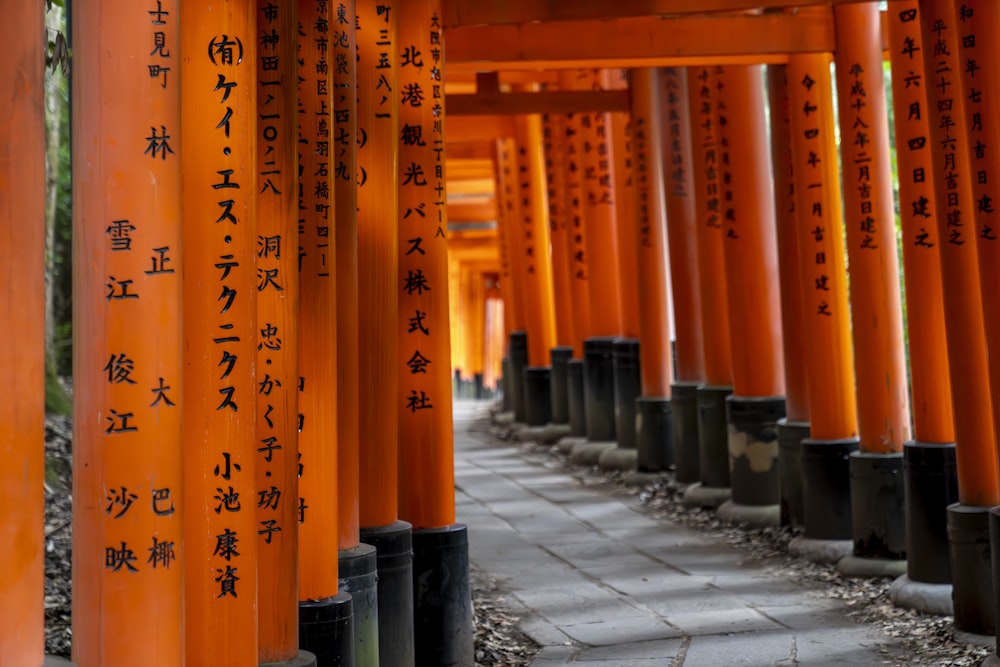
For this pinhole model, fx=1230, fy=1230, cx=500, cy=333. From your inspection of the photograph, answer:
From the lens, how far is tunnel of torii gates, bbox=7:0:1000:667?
8.70 feet

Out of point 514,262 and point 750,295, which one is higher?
point 514,262

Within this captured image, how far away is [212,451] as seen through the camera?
3.04m

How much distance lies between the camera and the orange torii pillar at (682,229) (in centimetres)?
923

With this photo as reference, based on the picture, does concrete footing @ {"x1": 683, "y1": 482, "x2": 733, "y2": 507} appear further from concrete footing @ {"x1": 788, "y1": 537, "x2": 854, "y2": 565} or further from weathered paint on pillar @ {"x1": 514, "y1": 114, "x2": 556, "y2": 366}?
weathered paint on pillar @ {"x1": 514, "y1": 114, "x2": 556, "y2": 366}

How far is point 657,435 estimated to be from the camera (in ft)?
32.8

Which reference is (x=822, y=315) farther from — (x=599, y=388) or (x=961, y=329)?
(x=599, y=388)

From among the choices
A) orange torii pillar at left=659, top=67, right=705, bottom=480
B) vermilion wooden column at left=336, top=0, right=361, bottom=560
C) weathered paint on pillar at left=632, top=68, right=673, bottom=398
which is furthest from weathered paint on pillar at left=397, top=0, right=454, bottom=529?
weathered paint on pillar at left=632, top=68, right=673, bottom=398

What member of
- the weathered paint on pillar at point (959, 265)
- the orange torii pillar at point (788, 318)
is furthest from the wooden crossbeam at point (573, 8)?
the orange torii pillar at point (788, 318)

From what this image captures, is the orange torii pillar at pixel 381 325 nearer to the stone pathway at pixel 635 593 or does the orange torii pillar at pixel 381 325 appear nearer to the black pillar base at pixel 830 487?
the stone pathway at pixel 635 593

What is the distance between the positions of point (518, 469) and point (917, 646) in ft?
19.6

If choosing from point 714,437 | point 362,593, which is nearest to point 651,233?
point 714,437

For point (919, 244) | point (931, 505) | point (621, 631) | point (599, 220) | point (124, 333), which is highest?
point (599, 220)

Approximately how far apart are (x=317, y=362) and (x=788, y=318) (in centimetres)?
441

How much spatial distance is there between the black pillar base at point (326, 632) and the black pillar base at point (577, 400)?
8118 millimetres
